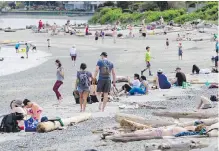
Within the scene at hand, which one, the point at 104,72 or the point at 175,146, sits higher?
the point at 104,72

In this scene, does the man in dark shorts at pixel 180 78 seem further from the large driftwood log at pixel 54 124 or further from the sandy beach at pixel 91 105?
the large driftwood log at pixel 54 124

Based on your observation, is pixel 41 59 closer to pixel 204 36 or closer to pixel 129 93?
pixel 204 36

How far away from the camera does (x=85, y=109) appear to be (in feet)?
60.9

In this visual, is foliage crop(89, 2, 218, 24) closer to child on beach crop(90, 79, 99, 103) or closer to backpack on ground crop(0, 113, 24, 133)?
child on beach crop(90, 79, 99, 103)

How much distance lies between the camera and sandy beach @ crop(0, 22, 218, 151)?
14086 mm

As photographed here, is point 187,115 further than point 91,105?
No

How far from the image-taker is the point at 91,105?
1950 cm

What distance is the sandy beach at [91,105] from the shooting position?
14.1m

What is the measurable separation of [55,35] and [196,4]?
93.5ft

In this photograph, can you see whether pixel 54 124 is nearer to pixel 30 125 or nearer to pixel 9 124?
pixel 30 125

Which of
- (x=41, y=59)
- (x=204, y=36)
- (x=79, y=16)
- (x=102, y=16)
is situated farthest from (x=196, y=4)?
(x=79, y=16)

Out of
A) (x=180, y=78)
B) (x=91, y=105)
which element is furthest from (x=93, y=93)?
(x=180, y=78)

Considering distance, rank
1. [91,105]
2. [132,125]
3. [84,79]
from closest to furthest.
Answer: [132,125]
[84,79]
[91,105]

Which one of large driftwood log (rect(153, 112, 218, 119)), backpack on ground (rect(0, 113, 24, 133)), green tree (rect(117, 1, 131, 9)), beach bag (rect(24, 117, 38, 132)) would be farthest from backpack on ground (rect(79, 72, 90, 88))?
green tree (rect(117, 1, 131, 9))
